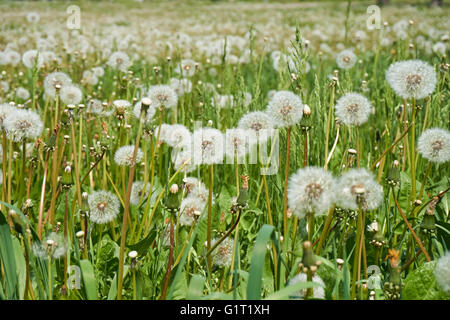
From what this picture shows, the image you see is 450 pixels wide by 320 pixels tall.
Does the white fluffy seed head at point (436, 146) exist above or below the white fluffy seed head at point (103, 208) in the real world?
above

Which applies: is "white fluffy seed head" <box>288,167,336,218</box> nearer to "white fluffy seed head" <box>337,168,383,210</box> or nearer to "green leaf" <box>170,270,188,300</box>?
"white fluffy seed head" <box>337,168,383,210</box>

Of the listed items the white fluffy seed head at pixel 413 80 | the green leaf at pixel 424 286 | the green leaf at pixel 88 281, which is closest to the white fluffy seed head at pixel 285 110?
the white fluffy seed head at pixel 413 80

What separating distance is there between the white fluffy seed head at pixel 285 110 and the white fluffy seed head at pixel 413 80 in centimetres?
32

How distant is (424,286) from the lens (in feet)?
3.79

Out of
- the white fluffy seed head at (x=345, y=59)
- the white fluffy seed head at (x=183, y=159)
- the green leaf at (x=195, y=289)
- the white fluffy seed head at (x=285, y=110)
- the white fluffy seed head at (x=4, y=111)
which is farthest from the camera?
the white fluffy seed head at (x=345, y=59)

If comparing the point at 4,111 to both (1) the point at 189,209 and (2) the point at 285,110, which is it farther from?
(2) the point at 285,110

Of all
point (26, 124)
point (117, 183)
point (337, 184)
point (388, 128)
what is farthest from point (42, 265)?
point (388, 128)

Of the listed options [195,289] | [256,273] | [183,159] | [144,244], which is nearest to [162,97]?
[183,159]

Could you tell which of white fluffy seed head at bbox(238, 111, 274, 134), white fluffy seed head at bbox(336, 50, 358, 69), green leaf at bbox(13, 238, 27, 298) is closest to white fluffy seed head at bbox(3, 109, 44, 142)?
green leaf at bbox(13, 238, 27, 298)

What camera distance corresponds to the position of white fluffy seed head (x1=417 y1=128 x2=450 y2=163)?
4.78 ft

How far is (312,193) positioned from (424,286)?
41 cm

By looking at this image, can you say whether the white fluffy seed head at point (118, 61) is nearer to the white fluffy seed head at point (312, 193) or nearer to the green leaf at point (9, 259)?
the green leaf at point (9, 259)

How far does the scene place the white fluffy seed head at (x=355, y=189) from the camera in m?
1.01
